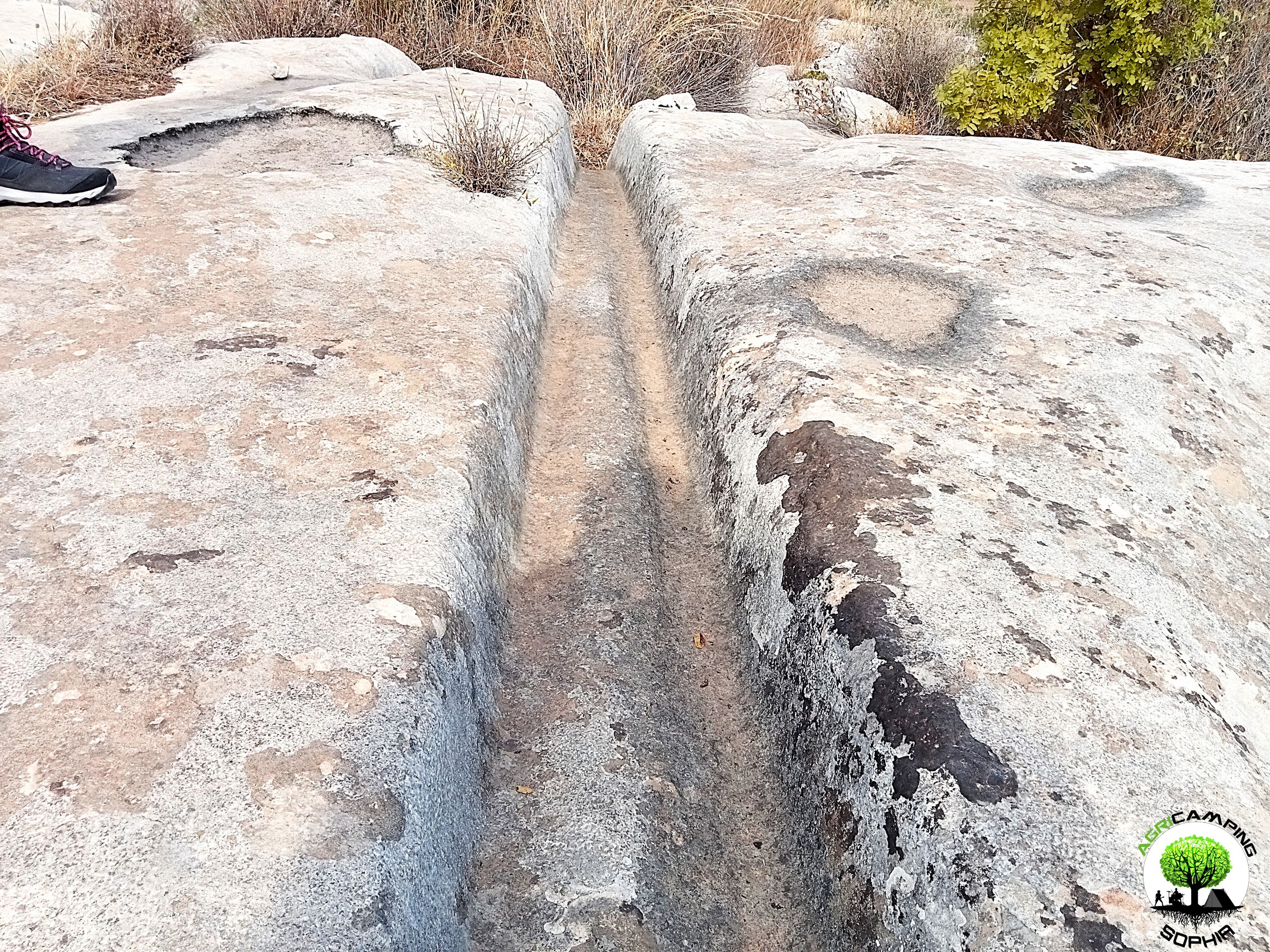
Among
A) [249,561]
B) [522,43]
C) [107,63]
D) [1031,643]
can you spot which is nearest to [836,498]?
[1031,643]

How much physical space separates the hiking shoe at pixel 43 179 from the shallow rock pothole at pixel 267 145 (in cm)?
47

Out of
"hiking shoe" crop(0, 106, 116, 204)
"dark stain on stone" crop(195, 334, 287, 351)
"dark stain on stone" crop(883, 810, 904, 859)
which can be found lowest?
"dark stain on stone" crop(883, 810, 904, 859)

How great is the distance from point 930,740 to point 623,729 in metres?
0.57

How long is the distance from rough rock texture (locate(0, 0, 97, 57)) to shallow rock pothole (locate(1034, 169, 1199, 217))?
494cm

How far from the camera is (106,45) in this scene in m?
4.56

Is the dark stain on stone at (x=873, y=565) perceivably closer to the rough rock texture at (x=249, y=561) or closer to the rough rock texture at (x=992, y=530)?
the rough rock texture at (x=992, y=530)

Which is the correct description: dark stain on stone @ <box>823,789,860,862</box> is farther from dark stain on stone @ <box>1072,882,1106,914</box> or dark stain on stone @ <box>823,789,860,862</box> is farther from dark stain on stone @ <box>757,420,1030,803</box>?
dark stain on stone @ <box>1072,882,1106,914</box>

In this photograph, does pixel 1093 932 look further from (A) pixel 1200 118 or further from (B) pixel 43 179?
(A) pixel 1200 118

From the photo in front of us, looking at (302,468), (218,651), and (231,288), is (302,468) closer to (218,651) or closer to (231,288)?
(218,651)

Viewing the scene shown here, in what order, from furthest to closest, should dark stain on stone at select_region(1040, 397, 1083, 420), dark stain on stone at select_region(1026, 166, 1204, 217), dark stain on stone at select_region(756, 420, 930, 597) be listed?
dark stain on stone at select_region(1026, 166, 1204, 217), dark stain on stone at select_region(1040, 397, 1083, 420), dark stain on stone at select_region(756, 420, 930, 597)

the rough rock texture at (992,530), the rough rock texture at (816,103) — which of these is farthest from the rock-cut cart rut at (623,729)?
the rough rock texture at (816,103)

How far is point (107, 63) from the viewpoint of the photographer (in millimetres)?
4430

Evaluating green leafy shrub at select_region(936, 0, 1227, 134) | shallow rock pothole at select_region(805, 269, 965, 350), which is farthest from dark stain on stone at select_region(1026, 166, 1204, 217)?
green leafy shrub at select_region(936, 0, 1227, 134)

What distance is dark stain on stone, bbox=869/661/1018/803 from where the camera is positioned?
1.12m
